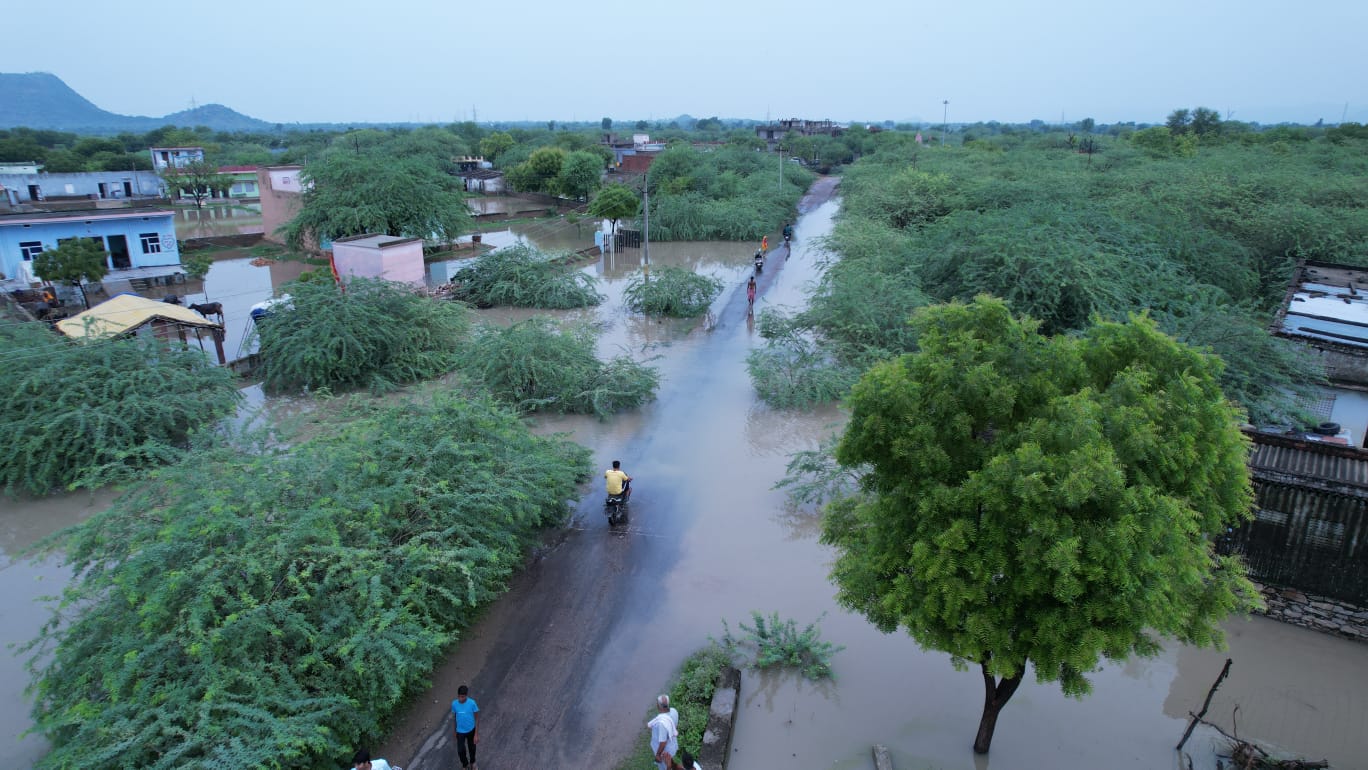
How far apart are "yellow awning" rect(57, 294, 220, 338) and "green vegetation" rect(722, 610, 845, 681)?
13443 mm

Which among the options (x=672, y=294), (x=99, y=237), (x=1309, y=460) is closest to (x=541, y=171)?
(x=99, y=237)

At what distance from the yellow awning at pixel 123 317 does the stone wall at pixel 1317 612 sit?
63.8 feet

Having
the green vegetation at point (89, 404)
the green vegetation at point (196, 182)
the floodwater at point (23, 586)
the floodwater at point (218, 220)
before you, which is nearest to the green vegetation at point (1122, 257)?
the green vegetation at point (89, 404)

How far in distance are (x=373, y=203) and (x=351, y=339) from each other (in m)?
15.4

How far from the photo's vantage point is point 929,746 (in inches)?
287

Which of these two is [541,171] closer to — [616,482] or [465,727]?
[616,482]

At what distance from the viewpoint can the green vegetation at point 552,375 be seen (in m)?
15.1

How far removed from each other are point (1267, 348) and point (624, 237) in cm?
2641

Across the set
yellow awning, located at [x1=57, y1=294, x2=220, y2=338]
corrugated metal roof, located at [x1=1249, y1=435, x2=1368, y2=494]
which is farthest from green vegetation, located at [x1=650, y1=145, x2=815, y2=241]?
corrugated metal roof, located at [x1=1249, y1=435, x2=1368, y2=494]

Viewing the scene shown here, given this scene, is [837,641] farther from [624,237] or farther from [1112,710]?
[624,237]

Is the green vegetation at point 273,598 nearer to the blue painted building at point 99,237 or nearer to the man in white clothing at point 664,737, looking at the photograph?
the man in white clothing at point 664,737

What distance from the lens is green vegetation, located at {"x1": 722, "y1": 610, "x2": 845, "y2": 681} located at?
8227 millimetres

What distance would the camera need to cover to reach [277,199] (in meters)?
35.9

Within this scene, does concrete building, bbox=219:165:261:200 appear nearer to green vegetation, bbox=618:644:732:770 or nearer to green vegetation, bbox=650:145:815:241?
green vegetation, bbox=650:145:815:241
